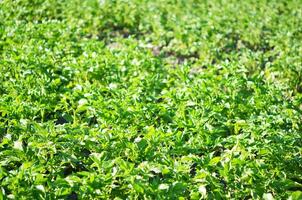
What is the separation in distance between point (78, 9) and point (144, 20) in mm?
1267

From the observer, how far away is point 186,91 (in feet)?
12.7

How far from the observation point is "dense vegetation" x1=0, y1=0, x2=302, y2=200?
8.61 ft

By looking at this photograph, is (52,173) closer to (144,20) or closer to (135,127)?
(135,127)

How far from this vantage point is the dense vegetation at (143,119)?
262 centimetres

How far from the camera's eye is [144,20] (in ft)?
22.9

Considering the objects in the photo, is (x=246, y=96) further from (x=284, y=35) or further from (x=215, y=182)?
(x=284, y=35)

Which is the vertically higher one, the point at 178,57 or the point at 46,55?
the point at 46,55

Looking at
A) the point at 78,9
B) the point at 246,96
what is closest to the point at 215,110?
the point at 246,96

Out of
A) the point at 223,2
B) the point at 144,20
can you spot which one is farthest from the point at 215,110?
the point at 223,2

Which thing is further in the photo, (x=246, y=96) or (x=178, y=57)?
(x=178, y=57)

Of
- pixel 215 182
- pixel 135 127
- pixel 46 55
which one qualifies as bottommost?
pixel 215 182

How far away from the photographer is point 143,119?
3.37 metres

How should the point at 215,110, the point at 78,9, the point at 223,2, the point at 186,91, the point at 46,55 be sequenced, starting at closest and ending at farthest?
the point at 215,110 < the point at 186,91 < the point at 46,55 < the point at 78,9 < the point at 223,2

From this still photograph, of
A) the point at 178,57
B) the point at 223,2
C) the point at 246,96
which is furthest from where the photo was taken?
the point at 223,2
